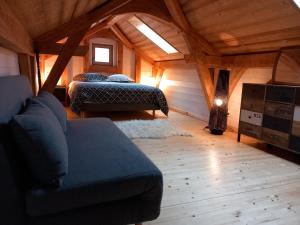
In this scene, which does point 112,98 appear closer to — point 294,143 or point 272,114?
point 272,114

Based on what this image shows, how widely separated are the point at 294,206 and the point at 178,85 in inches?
173

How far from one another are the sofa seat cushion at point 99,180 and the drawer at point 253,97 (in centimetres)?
219

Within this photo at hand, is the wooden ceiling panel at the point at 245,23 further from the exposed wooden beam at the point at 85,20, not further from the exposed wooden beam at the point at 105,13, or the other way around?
the exposed wooden beam at the point at 85,20

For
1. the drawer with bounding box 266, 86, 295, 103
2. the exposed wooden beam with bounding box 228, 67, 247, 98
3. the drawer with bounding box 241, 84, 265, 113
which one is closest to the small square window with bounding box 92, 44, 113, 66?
the exposed wooden beam with bounding box 228, 67, 247, 98

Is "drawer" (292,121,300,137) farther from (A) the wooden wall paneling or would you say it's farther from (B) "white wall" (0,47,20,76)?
(A) the wooden wall paneling

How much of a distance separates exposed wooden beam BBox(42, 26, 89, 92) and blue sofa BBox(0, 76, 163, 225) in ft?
5.96

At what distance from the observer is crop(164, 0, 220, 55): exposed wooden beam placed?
367 centimetres

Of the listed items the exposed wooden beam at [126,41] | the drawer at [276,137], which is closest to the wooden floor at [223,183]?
the drawer at [276,137]

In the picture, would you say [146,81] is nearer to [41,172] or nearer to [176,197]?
[176,197]

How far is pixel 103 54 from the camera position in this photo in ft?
21.5

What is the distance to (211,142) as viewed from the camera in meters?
3.46

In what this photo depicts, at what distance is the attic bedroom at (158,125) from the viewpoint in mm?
1137

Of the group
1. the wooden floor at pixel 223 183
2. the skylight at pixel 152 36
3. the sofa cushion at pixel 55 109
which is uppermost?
the skylight at pixel 152 36

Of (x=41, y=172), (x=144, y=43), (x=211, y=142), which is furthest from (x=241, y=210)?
(x=144, y=43)
